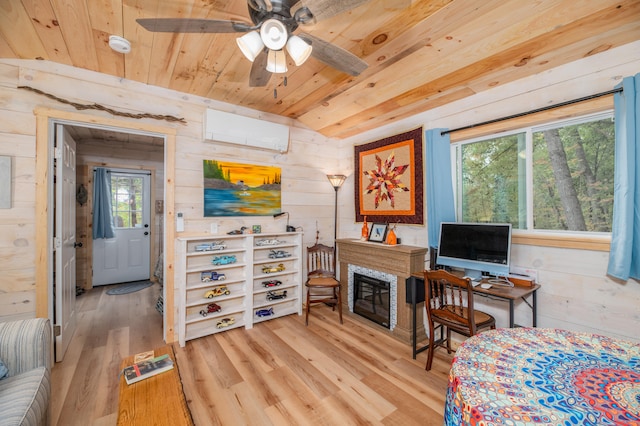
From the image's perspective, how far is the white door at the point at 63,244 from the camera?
2.38m

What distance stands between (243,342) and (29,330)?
1.62m

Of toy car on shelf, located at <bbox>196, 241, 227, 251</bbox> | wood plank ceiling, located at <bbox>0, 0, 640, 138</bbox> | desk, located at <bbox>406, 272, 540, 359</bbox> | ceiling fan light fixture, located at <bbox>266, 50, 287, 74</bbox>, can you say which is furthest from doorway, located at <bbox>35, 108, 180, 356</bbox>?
desk, located at <bbox>406, 272, 540, 359</bbox>

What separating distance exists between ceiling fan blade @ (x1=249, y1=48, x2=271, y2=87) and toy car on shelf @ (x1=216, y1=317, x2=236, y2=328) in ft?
7.96

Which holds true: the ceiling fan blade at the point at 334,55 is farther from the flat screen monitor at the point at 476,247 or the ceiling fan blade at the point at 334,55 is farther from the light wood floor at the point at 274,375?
the light wood floor at the point at 274,375

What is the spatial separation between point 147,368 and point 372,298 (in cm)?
230

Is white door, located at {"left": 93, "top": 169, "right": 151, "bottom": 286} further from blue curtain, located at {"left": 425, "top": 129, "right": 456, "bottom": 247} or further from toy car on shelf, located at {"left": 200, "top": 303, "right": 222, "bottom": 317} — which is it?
blue curtain, located at {"left": 425, "top": 129, "right": 456, "bottom": 247}

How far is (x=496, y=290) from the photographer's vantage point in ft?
6.70

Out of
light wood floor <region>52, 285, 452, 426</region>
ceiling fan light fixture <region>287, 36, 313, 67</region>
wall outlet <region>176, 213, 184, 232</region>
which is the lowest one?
light wood floor <region>52, 285, 452, 426</region>

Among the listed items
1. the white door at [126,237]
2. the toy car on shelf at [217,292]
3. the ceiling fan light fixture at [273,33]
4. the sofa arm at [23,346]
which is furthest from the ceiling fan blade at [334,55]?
the white door at [126,237]

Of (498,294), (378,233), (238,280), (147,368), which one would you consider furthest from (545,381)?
(238,280)

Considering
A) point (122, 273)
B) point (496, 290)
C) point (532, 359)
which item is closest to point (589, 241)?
point (496, 290)

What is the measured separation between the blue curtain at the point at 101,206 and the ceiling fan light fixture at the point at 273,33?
4697 mm

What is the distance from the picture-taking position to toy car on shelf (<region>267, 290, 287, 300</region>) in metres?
3.35

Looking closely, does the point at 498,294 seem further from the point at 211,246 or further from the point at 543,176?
the point at 211,246
